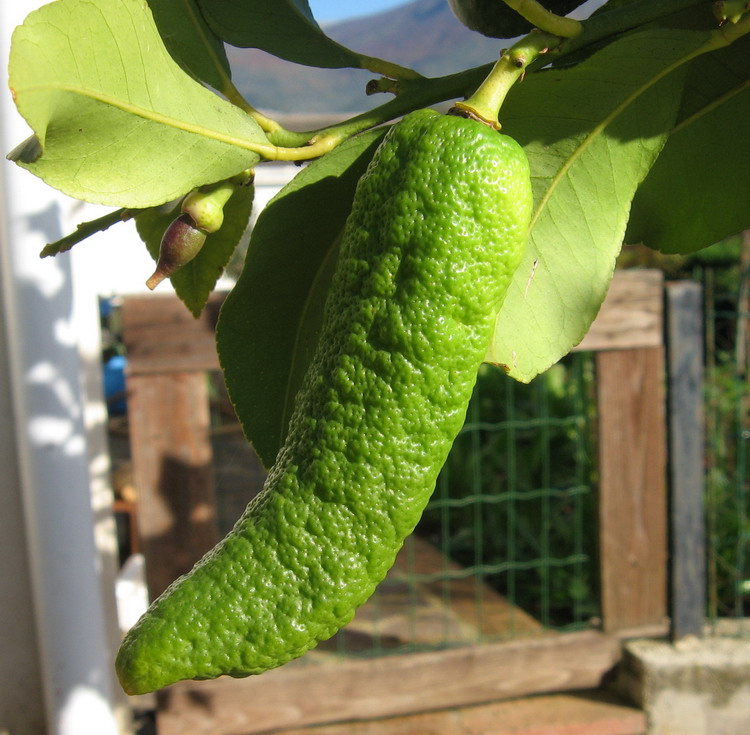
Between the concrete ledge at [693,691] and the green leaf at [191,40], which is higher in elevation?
the green leaf at [191,40]

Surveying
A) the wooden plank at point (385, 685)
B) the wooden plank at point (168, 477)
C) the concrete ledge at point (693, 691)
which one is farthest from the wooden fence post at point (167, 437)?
the concrete ledge at point (693, 691)

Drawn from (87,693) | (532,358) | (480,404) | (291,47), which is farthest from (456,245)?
(480,404)

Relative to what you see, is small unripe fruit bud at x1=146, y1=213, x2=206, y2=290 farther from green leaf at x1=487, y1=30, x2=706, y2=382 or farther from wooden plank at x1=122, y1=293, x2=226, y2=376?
wooden plank at x1=122, y1=293, x2=226, y2=376

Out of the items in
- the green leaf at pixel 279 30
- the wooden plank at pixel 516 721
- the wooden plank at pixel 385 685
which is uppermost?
the green leaf at pixel 279 30

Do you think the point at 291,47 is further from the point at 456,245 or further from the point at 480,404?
the point at 480,404

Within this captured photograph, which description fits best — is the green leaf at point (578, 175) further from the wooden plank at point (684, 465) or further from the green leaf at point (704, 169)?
the wooden plank at point (684, 465)

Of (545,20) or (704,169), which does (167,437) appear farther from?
(545,20)

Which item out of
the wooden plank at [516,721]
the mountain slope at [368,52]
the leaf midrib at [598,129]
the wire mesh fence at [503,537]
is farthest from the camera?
the mountain slope at [368,52]
